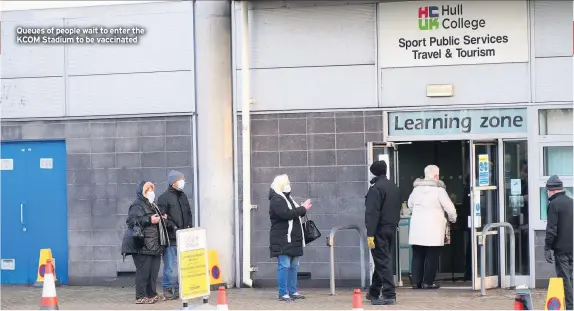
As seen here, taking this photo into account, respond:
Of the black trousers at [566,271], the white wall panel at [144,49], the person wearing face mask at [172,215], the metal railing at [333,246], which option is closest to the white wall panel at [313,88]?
the white wall panel at [144,49]

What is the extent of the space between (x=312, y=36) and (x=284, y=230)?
324 cm

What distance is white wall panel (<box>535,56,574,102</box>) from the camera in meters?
14.8

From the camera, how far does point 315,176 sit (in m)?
15.6

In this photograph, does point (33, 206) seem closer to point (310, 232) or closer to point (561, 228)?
point (310, 232)

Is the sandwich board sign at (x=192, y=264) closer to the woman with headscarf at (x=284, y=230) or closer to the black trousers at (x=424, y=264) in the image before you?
the woman with headscarf at (x=284, y=230)

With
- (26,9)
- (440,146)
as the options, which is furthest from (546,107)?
(26,9)

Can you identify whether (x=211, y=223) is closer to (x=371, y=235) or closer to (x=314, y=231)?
(x=314, y=231)

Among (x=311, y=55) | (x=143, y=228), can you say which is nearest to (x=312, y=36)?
(x=311, y=55)

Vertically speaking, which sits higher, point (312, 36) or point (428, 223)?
point (312, 36)

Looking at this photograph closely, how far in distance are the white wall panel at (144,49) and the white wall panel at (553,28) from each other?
5114 mm

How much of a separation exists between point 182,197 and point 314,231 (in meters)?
1.89

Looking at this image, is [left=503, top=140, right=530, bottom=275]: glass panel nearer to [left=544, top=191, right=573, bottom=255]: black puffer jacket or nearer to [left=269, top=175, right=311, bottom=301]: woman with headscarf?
[left=544, top=191, right=573, bottom=255]: black puffer jacket

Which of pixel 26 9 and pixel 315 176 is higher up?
pixel 26 9

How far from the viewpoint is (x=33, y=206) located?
55.1 feet
